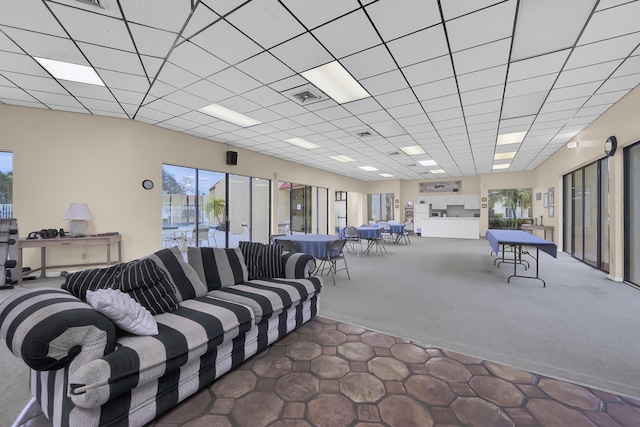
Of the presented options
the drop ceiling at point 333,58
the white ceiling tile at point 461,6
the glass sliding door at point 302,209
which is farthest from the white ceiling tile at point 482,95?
the glass sliding door at point 302,209

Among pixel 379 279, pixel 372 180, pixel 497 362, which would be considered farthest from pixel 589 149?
pixel 372 180

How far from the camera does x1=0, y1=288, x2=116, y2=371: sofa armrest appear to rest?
4.14ft

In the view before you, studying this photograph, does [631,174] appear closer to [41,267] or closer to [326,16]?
[326,16]

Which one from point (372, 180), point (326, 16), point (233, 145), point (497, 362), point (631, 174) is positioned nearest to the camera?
point (497, 362)

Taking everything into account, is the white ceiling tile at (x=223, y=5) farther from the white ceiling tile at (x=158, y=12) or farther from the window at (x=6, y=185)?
the window at (x=6, y=185)

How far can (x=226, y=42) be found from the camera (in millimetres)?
2818

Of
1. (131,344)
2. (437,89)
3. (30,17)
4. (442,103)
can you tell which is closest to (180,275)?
(131,344)

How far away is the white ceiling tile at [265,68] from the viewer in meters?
3.15

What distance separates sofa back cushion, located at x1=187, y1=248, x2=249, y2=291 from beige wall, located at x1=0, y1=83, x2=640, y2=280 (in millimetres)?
3543

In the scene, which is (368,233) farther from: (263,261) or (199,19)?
(199,19)

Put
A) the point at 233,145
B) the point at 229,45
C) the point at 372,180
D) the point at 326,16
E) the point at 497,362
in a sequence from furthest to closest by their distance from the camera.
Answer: the point at 372,180 < the point at 233,145 < the point at 229,45 < the point at 326,16 < the point at 497,362

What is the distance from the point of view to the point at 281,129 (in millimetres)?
5762

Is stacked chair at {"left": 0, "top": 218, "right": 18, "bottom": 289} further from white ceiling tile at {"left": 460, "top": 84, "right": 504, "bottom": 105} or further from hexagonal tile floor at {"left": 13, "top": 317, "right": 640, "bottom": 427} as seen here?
white ceiling tile at {"left": 460, "top": 84, "right": 504, "bottom": 105}

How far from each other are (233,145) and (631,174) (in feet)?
25.7
